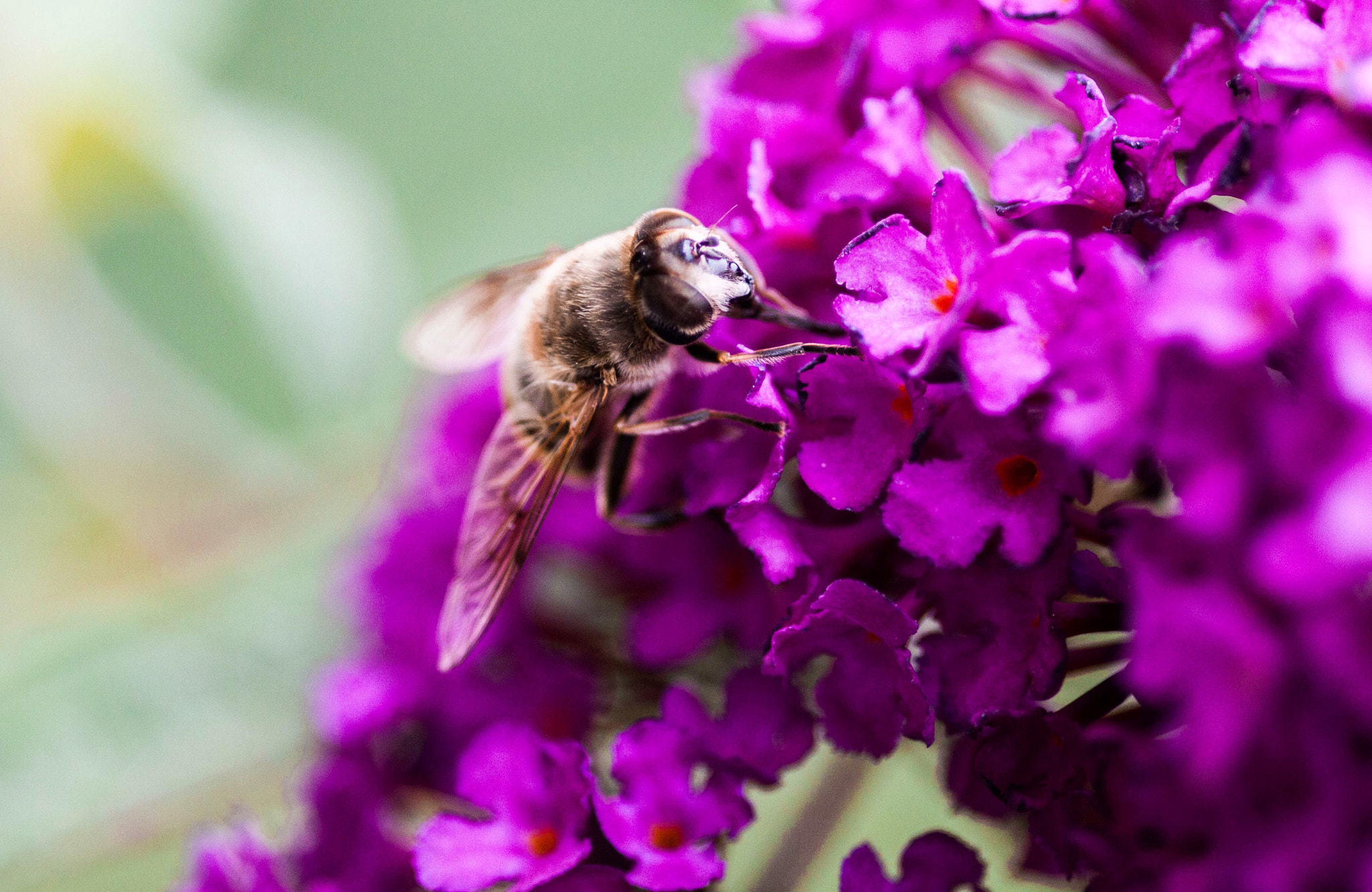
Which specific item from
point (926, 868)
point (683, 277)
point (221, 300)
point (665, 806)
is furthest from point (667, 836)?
→ point (221, 300)

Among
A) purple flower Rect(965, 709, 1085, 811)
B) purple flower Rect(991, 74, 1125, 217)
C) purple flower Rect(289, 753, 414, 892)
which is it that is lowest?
purple flower Rect(289, 753, 414, 892)

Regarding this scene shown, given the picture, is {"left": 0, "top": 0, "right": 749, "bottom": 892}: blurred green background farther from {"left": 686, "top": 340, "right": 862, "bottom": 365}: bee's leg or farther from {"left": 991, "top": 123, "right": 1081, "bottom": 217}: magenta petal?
{"left": 991, "top": 123, "right": 1081, "bottom": 217}: magenta petal

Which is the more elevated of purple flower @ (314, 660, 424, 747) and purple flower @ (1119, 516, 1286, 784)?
purple flower @ (1119, 516, 1286, 784)

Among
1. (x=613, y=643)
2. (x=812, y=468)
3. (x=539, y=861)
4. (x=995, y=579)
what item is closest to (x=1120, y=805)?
(x=995, y=579)

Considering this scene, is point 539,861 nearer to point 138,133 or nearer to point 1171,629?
point 1171,629

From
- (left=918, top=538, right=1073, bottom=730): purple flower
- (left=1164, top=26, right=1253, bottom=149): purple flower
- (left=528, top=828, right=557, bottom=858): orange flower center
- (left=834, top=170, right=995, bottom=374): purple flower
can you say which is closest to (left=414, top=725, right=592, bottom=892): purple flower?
(left=528, top=828, right=557, bottom=858): orange flower center

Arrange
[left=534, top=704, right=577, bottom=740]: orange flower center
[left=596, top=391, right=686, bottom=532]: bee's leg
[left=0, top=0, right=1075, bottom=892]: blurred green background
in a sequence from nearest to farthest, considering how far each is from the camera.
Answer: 1. [left=596, top=391, right=686, bottom=532]: bee's leg
2. [left=534, top=704, right=577, bottom=740]: orange flower center
3. [left=0, top=0, right=1075, bottom=892]: blurred green background

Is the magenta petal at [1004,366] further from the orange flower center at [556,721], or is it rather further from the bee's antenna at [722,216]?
the orange flower center at [556,721]

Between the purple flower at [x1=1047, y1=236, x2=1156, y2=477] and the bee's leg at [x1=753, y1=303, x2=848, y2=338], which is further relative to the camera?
the bee's leg at [x1=753, y1=303, x2=848, y2=338]
